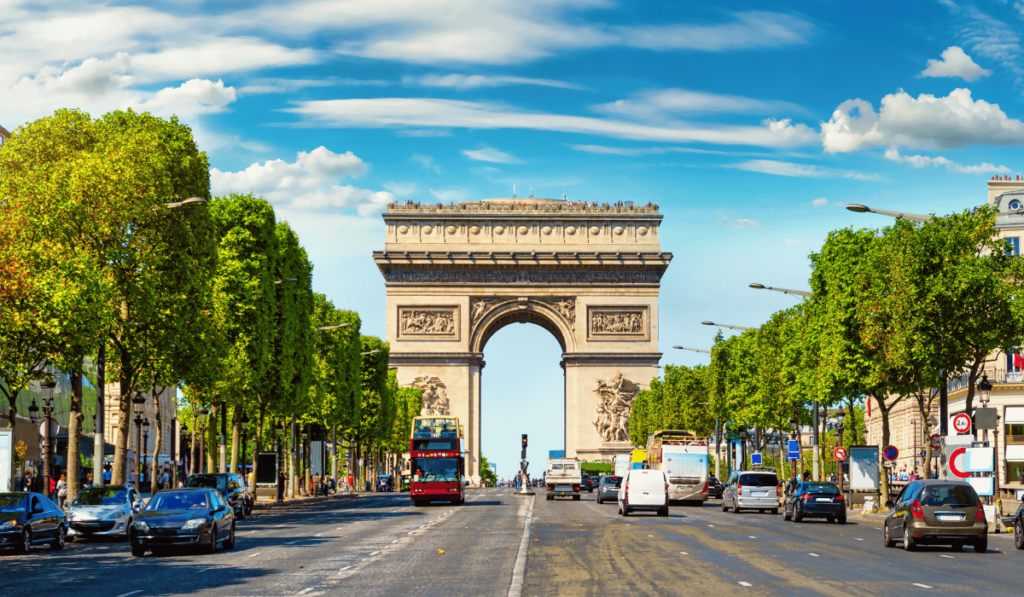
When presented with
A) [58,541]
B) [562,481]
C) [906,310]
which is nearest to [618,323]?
[562,481]

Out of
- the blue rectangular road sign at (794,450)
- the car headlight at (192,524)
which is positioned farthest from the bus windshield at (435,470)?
the car headlight at (192,524)

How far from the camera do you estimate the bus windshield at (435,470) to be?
65.0 metres

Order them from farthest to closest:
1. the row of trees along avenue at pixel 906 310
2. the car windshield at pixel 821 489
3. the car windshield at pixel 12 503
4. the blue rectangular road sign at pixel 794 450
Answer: the blue rectangular road sign at pixel 794 450, the car windshield at pixel 821 489, the row of trees along avenue at pixel 906 310, the car windshield at pixel 12 503

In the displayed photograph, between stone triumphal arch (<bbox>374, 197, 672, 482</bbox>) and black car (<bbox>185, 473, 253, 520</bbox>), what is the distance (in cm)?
6718

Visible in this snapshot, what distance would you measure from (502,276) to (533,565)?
94.9 m

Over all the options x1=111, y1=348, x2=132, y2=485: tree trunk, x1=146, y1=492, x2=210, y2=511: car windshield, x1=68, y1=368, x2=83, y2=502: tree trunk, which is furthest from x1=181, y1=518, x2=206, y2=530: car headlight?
x1=111, y1=348, x2=132, y2=485: tree trunk

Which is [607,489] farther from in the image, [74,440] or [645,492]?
[74,440]

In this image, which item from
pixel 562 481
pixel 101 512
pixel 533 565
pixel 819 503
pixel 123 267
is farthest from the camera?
pixel 562 481

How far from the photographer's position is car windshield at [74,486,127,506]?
3638 centimetres

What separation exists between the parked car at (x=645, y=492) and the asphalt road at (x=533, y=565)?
35.0 feet

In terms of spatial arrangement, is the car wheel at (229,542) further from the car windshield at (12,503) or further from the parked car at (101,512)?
the parked car at (101,512)

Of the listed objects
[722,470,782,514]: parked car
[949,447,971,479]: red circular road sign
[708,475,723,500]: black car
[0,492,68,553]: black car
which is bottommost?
[708,475,723,500]: black car

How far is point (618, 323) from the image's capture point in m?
120

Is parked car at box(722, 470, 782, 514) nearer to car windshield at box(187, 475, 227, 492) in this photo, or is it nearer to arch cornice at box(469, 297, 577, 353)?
car windshield at box(187, 475, 227, 492)
